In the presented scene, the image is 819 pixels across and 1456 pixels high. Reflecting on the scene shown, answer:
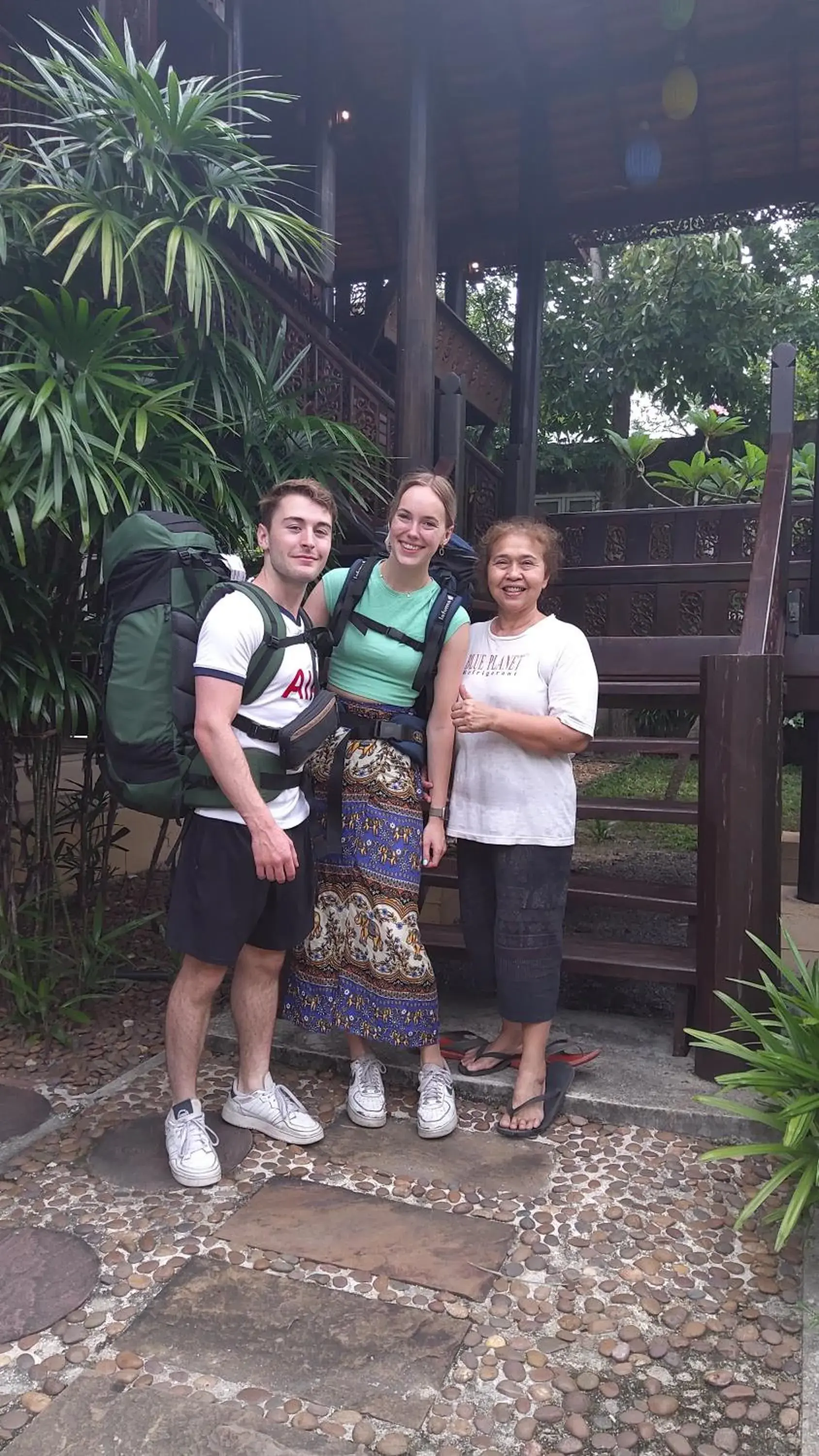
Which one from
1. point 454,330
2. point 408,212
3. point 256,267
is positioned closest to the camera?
point 256,267

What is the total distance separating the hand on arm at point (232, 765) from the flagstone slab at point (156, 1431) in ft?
3.45

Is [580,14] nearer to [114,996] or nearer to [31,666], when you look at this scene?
[31,666]

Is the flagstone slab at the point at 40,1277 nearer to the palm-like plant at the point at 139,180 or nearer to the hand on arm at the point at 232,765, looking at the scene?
the hand on arm at the point at 232,765

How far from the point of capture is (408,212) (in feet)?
16.3

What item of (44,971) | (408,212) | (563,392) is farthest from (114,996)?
(563,392)

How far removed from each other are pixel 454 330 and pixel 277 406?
140 inches

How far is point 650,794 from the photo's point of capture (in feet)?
27.3

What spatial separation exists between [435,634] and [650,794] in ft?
19.8

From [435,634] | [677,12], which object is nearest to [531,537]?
[435,634]

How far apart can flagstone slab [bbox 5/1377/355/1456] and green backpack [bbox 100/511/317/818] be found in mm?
1177

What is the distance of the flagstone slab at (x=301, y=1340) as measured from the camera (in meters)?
1.76

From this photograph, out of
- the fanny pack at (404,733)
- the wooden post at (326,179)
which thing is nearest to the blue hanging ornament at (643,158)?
the wooden post at (326,179)

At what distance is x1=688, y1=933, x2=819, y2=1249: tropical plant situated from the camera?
213cm

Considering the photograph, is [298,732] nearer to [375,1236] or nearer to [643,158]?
[375,1236]
